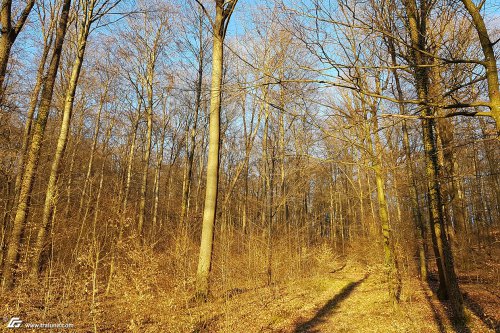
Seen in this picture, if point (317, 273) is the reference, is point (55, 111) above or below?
above

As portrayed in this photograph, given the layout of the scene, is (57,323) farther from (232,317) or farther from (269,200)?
(269,200)

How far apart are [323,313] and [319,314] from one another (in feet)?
0.53

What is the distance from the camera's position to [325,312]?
7.36m

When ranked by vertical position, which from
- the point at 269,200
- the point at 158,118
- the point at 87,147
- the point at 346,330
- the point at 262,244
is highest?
the point at 158,118

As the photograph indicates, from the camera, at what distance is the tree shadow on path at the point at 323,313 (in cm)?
611

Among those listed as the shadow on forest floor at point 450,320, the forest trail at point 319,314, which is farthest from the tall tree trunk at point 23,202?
the shadow on forest floor at point 450,320

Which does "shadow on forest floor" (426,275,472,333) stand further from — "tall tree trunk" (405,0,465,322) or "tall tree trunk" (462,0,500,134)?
"tall tree trunk" (462,0,500,134)

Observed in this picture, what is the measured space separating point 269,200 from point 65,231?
6649 mm

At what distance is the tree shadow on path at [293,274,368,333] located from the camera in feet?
20.1

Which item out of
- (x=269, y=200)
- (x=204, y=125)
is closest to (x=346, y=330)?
(x=269, y=200)

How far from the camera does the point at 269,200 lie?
10.8 metres

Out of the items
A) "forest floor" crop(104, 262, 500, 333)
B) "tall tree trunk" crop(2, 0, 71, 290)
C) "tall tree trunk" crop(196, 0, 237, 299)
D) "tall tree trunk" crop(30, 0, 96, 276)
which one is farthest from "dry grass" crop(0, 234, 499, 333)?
"tall tree trunk" crop(2, 0, 71, 290)

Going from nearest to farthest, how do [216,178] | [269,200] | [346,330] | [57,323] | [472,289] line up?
[57,323], [346,330], [216,178], [472,289], [269,200]

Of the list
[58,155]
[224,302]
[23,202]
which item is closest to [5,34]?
[58,155]
